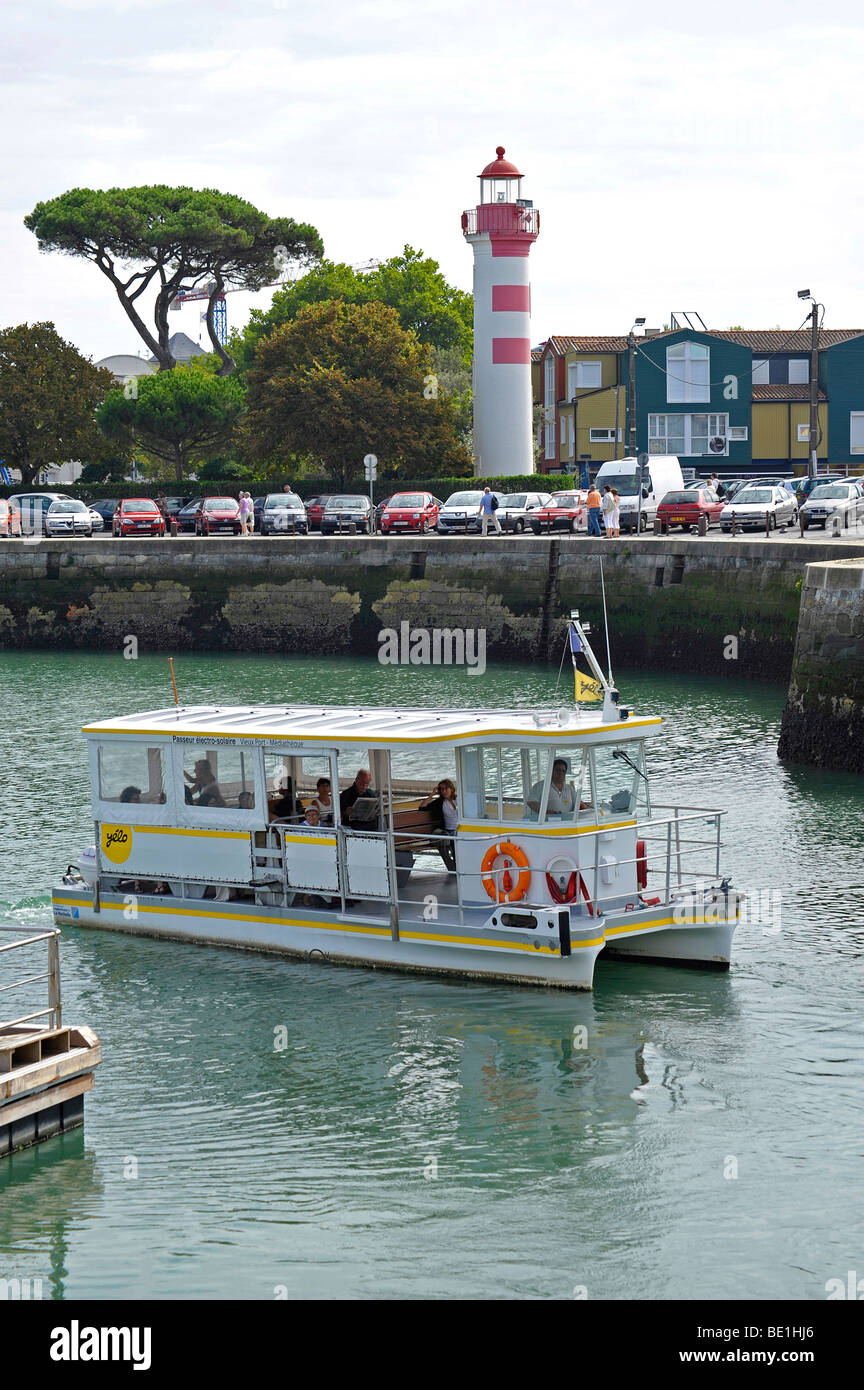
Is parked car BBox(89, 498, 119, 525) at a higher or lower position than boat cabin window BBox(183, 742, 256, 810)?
higher

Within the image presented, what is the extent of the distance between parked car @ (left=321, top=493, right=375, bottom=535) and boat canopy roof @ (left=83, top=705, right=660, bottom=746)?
108 feet

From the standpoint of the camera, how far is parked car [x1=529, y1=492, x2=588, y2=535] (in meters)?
48.6

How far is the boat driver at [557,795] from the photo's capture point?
1552cm

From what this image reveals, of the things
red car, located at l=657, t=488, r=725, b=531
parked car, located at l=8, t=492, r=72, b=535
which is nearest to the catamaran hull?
red car, located at l=657, t=488, r=725, b=531

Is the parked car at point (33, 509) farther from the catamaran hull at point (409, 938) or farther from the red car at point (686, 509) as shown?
the catamaran hull at point (409, 938)

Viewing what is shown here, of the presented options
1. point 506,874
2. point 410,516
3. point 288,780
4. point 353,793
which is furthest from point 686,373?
point 506,874

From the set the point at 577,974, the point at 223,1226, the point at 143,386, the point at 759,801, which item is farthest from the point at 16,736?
the point at 143,386

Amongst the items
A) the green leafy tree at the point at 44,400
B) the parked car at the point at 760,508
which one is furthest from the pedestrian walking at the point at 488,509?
the green leafy tree at the point at 44,400

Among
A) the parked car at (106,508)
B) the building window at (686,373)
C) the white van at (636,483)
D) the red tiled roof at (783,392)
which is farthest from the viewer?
the red tiled roof at (783,392)

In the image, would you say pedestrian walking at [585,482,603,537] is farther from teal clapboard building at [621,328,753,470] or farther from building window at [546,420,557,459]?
building window at [546,420,557,459]

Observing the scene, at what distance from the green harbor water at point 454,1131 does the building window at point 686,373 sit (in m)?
58.6

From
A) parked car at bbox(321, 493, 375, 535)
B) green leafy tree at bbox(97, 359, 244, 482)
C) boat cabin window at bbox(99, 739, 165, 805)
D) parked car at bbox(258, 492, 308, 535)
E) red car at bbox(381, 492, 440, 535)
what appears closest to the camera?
boat cabin window at bbox(99, 739, 165, 805)

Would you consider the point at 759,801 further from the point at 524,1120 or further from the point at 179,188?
the point at 179,188

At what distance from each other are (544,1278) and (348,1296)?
1246 mm
